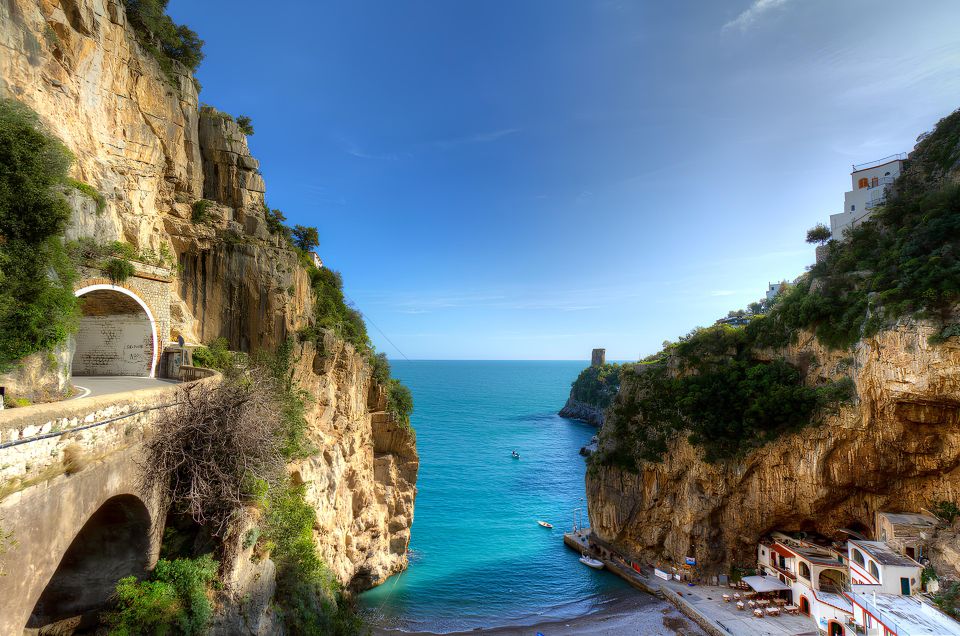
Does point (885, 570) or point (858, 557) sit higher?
point (885, 570)

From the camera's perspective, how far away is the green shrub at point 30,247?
7.95 meters

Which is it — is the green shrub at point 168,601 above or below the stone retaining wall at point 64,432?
below

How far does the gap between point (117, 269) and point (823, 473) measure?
32614mm

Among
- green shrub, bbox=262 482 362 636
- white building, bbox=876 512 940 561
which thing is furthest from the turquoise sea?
white building, bbox=876 512 940 561

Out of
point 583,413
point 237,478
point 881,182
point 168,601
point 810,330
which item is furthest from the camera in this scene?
point 583,413

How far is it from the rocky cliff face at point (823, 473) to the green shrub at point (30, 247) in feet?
95.1

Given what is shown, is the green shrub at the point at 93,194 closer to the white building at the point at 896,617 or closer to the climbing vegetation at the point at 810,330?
the climbing vegetation at the point at 810,330

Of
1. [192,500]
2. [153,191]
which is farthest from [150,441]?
[153,191]

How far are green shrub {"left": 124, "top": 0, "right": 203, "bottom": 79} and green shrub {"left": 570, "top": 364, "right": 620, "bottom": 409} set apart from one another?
2881 inches

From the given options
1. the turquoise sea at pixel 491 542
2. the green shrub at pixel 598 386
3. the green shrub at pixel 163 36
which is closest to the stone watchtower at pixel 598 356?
the green shrub at pixel 598 386

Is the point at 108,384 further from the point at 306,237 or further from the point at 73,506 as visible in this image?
the point at 306,237

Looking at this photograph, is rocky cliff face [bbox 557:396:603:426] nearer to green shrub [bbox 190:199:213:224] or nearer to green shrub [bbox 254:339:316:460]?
green shrub [bbox 254:339:316:460]

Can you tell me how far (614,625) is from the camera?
Answer: 2098 centimetres

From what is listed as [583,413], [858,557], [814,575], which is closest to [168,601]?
[814,575]
